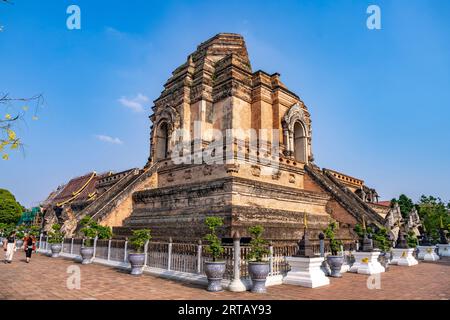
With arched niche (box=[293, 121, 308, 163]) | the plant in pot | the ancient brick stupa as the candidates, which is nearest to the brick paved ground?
the plant in pot

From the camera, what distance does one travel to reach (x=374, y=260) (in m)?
12.2

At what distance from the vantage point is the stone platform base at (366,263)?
11844 millimetres

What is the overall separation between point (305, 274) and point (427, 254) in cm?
1434

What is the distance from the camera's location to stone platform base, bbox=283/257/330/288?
29.3 ft

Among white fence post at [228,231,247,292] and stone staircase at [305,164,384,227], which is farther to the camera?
stone staircase at [305,164,384,227]

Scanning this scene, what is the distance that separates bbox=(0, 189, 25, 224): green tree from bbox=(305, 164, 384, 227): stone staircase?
45.7m

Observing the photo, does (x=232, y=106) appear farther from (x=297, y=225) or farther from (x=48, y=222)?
(x=48, y=222)

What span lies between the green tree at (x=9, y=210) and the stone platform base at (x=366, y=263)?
50128 mm

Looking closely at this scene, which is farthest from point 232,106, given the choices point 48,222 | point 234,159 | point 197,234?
point 48,222

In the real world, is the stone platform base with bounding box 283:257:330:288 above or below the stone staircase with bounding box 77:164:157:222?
below

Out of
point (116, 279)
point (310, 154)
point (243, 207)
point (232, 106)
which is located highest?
point (232, 106)

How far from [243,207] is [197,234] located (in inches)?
86.4

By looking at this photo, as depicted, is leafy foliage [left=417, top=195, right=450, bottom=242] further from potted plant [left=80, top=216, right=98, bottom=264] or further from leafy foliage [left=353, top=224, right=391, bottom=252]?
potted plant [left=80, top=216, right=98, bottom=264]

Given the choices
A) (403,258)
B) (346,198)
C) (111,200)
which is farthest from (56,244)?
(403,258)
